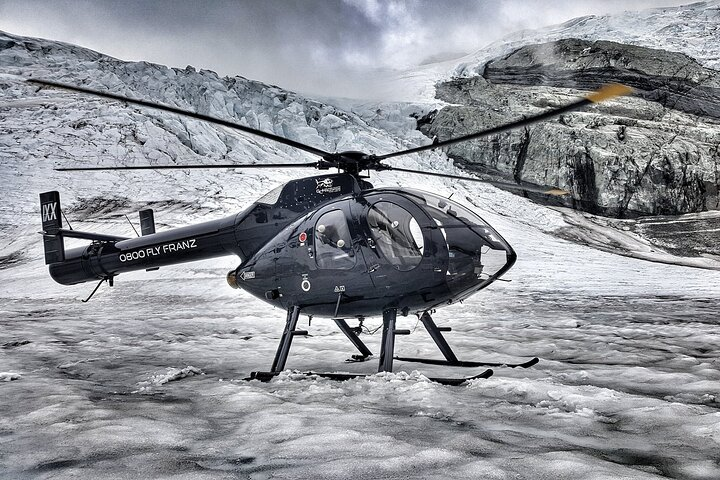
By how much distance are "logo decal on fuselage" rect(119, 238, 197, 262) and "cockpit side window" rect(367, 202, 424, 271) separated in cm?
260

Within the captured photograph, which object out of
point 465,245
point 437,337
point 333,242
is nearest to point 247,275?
point 333,242

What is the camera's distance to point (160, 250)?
6930 millimetres

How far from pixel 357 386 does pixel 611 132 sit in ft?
122

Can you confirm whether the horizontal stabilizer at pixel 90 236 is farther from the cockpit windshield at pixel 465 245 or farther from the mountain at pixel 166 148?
the mountain at pixel 166 148

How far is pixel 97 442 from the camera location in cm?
323

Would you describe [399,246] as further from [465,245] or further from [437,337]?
[437,337]

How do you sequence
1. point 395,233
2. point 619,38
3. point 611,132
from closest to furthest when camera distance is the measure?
point 395,233 < point 611,132 < point 619,38

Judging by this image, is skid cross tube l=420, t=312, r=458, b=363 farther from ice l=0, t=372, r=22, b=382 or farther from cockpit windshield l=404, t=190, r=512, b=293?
ice l=0, t=372, r=22, b=382

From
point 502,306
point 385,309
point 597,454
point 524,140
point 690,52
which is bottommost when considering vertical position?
point 502,306

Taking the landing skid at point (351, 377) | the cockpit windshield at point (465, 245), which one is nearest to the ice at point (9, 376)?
the landing skid at point (351, 377)

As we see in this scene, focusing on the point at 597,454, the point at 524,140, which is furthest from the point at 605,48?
the point at 597,454

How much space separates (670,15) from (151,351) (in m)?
58.1

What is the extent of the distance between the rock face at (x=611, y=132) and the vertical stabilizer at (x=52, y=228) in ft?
107

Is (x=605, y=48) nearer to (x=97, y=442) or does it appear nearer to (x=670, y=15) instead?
(x=670, y=15)
